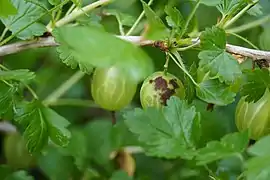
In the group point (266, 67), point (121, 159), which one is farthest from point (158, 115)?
point (121, 159)

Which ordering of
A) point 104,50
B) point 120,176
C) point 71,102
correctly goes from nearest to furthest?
point 104,50 → point 120,176 → point 71,102

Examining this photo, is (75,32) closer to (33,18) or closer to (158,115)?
(158,115)

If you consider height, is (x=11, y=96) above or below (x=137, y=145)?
above

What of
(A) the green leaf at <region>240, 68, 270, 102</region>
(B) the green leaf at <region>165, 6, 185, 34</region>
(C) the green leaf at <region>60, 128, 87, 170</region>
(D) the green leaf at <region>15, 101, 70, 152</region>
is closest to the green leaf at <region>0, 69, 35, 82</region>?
(D) the green leaf at <region>15, 101, 70, 152</region>

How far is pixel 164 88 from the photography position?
94 cm

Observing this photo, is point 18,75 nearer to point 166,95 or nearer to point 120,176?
point 166,95

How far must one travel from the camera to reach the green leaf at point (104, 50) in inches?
24.0

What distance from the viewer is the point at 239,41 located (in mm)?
1438

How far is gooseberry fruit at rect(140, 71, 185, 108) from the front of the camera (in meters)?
0.94

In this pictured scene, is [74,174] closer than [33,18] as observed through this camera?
No

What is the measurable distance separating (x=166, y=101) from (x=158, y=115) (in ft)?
0.16

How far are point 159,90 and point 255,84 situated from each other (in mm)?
144

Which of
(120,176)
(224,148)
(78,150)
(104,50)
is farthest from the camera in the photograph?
(78,150)

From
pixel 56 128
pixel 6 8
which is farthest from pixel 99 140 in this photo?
pixel 6 8
